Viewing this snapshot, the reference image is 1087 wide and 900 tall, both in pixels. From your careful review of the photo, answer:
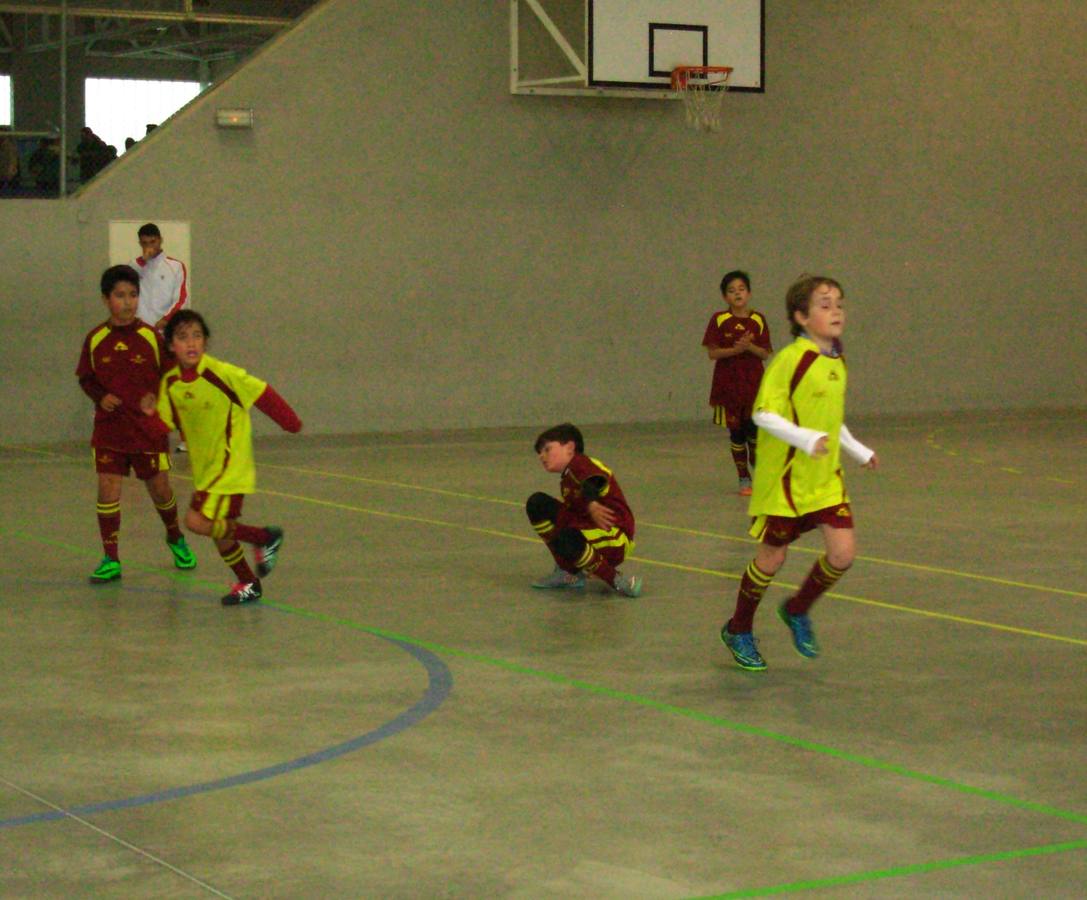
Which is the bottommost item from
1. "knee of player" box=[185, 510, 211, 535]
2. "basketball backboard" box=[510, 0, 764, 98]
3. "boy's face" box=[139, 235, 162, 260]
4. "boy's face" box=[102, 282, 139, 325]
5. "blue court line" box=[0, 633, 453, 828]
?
"blue court line" box=[0, 633, 453, 828]

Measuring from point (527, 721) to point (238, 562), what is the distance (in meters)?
2.74

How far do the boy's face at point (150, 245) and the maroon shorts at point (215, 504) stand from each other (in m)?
6.83

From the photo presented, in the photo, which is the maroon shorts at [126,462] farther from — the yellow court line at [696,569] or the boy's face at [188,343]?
the yellow court line at [696,569]

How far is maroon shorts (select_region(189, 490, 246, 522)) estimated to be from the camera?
320 inches

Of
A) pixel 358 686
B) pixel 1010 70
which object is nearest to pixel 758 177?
pixel 1010 70

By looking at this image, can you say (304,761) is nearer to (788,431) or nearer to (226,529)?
(788,431)

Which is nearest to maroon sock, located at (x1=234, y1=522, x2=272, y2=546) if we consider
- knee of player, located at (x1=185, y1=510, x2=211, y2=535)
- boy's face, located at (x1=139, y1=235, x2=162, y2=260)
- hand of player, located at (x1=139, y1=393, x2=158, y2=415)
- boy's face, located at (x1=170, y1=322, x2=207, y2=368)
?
knee of player, located at (x1=185, y1=510, x2=211, y2=535)

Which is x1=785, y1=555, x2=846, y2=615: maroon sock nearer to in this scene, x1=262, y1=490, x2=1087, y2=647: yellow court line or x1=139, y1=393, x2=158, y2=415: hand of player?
x1=262, y1=490, x2=1087, y2=647: yellow court line

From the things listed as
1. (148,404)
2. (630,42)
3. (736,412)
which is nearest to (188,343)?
(148,404)

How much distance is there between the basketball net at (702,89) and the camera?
58.4 ft

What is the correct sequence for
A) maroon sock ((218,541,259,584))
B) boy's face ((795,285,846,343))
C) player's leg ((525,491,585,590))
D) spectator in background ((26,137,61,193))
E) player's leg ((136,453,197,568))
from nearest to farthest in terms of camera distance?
boy's face ((795,285,846,343)) → maroon sock ((218,541,259,584)) → player's leg ((525,491,585,590)) → player's leg ((136,453,197,568)) → spectator in background ((26,137,61,193))

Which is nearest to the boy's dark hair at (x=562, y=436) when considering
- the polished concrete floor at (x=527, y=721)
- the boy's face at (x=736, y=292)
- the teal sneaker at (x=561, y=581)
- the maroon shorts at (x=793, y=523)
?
the teal sneaker at (x=561, y=581)

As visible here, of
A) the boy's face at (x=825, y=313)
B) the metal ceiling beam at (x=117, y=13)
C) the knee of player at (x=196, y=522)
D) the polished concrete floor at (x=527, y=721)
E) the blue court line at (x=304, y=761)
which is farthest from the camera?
the metal ceiling beam at (x=117, y=13)

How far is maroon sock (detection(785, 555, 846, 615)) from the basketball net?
11598 millimetres
